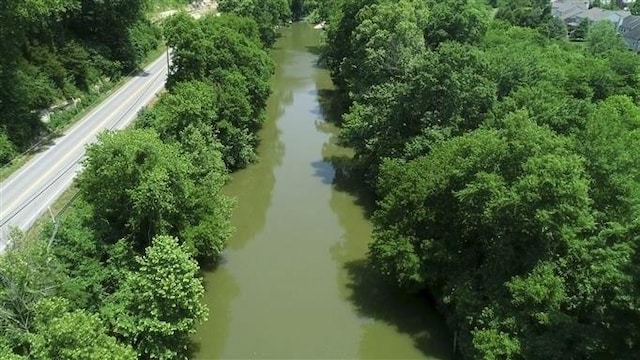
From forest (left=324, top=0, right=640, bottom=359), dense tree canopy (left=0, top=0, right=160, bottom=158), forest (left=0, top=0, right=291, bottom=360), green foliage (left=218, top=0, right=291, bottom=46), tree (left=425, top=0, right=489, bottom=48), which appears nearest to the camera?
forest (left=0, top=0, right=291, bottom=360)

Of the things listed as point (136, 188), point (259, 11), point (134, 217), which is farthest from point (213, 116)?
point (259, 11)

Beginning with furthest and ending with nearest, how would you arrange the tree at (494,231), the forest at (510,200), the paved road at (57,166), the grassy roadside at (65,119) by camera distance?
1. the grassy roadside at (65,119)
2. the paved road at (57,166)
3. the tree at (494,231)
4. the forest at (510,200)

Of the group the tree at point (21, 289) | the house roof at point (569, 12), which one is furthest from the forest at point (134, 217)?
the house roof at point (569, 12)

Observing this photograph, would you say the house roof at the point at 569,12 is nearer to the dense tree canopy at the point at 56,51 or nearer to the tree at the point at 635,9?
the tree at the point at 635,9

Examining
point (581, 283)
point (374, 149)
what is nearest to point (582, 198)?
point (581, 283)

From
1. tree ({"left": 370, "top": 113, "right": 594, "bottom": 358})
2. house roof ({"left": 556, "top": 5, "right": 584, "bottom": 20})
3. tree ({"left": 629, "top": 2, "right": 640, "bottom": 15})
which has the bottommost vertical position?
tree ({"left": 629, "top": 2, "right": 640, "bottom": 15})

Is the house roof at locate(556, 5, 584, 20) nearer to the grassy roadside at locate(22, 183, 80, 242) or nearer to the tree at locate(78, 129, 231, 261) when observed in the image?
the tree at locate(78, 129, 231, 261)

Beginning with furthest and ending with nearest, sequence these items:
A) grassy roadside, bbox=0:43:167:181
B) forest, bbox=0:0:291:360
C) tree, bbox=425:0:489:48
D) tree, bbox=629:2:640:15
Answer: tree, bbox=629:2:640:15
tree, bbox=425:0:489:48
grassy roadside, bbox=0:43:167:181
forest, bbox=0:0:291:360

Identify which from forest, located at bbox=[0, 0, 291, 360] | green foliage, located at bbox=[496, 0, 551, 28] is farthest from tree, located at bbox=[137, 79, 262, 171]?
green foliage, located at bbox=[496, 0, 551, 28]
